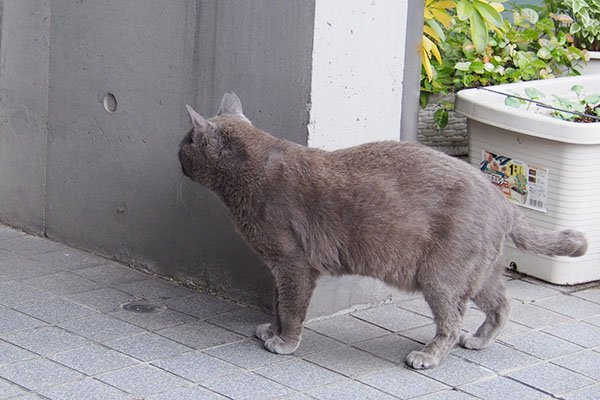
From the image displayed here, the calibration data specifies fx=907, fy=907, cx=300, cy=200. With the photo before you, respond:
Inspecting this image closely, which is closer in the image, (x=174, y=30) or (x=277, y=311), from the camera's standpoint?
(x=277, y=311)

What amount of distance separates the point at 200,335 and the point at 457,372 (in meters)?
1.29

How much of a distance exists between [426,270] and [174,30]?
2062mm

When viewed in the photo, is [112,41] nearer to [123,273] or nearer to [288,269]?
[123,273]

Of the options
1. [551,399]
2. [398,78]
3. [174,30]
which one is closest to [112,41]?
[174,30]

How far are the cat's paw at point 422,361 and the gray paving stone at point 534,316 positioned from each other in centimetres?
91

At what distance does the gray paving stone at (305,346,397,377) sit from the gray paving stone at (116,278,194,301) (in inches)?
43.7

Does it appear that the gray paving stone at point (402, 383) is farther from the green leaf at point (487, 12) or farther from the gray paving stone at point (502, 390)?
the green leaf at point (487, 12)

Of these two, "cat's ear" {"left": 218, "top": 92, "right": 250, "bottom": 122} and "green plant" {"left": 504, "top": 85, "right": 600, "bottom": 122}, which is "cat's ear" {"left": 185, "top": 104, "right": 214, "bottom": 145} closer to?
"cat's ear" {"left": 218, "top": 92, "right": 250, "bottom": 122}

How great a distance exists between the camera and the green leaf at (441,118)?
21.0ft

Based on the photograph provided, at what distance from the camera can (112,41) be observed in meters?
5.49

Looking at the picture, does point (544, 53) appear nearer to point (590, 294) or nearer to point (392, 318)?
point (590, 294)

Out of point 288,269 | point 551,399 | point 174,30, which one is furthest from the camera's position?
point 174,30

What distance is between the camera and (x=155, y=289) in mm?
5270

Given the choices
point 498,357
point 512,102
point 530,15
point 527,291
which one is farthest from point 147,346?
point 530,15
